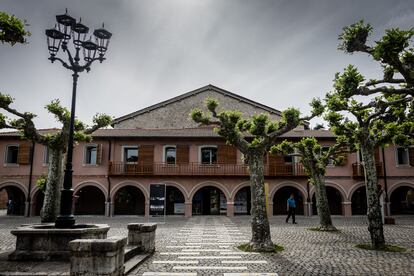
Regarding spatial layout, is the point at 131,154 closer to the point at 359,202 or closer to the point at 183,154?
the point at 183,154

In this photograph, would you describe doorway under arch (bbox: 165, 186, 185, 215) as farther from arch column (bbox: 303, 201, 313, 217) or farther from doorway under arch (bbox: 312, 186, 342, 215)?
doorway under arch (bbox: 312, 186, 342, 215)

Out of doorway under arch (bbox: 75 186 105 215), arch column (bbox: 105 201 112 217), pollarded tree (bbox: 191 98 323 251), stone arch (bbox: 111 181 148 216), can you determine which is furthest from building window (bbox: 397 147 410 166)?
doorway under arch (bbox: 75 186 105 215)

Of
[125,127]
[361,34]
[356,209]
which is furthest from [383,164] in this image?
[125,127]

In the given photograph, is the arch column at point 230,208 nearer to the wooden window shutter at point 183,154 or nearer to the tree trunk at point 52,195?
the wooden window shutter at point 183,154

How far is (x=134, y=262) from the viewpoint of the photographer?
309 inches

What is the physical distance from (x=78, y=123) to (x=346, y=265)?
1143cm

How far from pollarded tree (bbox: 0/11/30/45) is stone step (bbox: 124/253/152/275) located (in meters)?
5.63

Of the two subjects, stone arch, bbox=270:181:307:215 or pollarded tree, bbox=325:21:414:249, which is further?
stone arch, bbox=270:181:307:215

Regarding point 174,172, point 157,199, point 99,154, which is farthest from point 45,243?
point 99,154

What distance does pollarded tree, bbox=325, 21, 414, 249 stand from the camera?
754 centimetres

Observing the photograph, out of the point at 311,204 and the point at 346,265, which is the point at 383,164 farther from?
the point at 346,265

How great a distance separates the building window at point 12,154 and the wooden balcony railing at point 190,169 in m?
7.66

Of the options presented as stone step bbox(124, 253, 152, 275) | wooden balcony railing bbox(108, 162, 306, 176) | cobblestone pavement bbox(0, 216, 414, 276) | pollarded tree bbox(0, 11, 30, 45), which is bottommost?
cobblestone pavement bbox(0, 216, 414, 276)

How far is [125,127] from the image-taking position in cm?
2905
